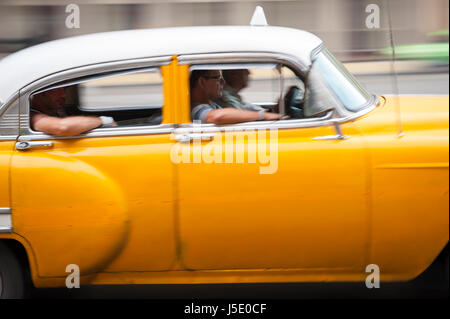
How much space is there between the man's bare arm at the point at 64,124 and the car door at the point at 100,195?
0.04 m

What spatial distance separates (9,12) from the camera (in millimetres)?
20141

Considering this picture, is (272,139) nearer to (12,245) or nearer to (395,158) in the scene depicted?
(395,158)

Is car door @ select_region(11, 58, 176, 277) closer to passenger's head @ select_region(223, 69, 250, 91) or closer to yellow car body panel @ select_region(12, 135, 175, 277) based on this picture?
yellow car body panel @ select_region(12, 135, 175, 277)

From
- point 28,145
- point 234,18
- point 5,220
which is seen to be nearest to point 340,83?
point 28,145

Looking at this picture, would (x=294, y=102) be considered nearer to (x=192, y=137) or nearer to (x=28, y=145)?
(x=192, y=137)

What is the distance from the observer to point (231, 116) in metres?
3.86

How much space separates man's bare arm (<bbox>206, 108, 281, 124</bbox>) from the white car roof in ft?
1.12

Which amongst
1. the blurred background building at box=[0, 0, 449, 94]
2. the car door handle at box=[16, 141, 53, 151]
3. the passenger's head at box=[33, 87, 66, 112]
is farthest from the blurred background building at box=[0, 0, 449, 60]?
the car door handle at box=[16, 141, 53, 151]

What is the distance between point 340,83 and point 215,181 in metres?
0.95

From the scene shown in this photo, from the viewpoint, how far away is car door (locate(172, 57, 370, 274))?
3701 millimetres
